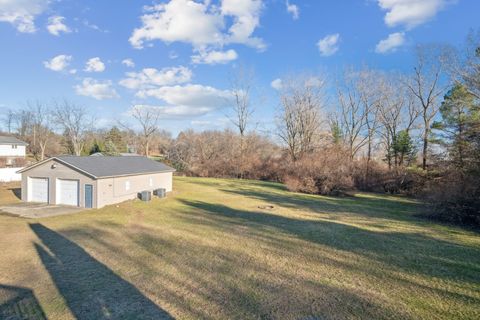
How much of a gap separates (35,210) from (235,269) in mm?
13191

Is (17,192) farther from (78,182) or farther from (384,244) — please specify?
(384,244)

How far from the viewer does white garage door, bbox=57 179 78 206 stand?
53.1 ft

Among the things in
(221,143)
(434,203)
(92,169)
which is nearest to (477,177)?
(434,203)

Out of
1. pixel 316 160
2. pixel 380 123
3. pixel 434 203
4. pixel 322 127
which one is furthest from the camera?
pixel 322 127

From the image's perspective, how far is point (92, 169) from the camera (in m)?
16.2

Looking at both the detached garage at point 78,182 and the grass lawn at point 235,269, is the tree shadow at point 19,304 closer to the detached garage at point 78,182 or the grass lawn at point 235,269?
the grass lawn at point 235,269

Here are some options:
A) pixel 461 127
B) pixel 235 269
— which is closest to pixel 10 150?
pixel 235 269

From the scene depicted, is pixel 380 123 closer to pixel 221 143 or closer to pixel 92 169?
pixel 221 143

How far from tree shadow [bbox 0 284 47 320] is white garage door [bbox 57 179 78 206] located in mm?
10843

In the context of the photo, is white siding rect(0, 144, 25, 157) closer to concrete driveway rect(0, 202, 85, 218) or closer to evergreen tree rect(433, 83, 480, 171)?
concrete driveway rect(0, 202, 85, 218)

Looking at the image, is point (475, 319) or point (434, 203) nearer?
point (475, 319)

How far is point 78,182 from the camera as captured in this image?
16.1m

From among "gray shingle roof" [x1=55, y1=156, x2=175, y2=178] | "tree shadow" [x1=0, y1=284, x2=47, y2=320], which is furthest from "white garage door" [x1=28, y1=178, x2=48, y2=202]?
"tree shadow" [x1=0, y1=284, x2=47, y2=320]

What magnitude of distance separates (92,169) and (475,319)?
17.9 metres
